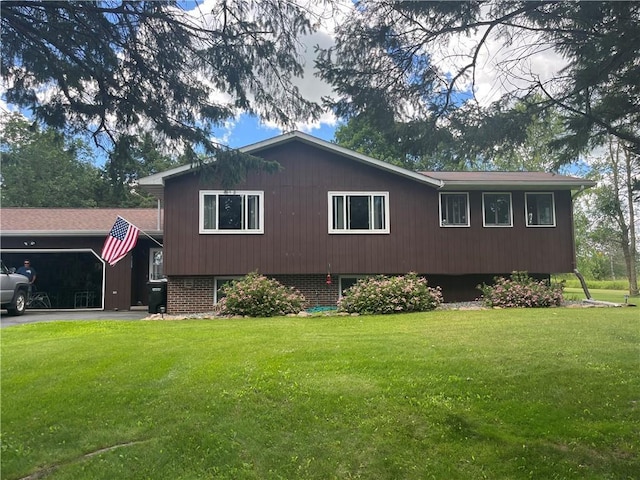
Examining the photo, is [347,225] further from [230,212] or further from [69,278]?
[69,278]

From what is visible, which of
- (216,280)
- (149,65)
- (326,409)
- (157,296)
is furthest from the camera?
(216,280)

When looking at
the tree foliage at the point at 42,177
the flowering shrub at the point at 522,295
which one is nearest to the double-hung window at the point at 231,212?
the flowering shrub at the point at 522,295

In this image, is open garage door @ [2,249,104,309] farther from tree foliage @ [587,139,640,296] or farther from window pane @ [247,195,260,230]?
tree foliage @ [587,139,640,296]

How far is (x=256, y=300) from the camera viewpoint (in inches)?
465

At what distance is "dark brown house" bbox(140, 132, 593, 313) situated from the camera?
1355cm

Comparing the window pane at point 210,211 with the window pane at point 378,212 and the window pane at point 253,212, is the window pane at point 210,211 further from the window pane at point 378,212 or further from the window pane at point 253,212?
the window pane at point 378,212

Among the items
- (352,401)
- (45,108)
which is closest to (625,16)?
(352,401)

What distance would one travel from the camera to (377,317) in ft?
35.2

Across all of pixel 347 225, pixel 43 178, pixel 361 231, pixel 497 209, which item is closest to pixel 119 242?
pixel 347 225

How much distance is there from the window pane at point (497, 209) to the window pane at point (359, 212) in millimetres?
3767

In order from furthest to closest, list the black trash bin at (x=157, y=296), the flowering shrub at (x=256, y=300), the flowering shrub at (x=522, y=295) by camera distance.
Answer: the black trash bin at (x=157, y=296) → the flowering shrub at (x=522, y=295) → the flowering shrub at (x=256, y=300)

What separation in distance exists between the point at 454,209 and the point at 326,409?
11476 mm

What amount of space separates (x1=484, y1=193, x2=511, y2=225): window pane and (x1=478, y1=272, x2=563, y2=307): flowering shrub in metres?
2.13

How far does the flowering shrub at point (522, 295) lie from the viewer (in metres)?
12.8
